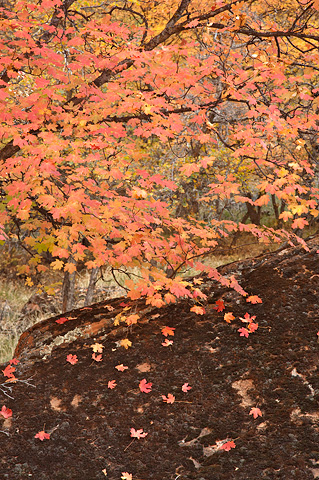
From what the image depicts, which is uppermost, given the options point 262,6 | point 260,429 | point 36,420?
point 262,6

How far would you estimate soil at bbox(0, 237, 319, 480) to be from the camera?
290 centimetres

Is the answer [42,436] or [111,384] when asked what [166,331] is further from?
[42,436]

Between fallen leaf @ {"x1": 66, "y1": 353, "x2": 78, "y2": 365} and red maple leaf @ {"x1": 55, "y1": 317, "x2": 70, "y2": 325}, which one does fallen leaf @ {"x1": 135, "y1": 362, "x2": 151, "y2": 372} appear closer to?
fallen leaf @ {"x1": 66, "y1": 353, "x2": 78, "y2": 365}

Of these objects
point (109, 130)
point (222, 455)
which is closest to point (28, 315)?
point (109, 130)

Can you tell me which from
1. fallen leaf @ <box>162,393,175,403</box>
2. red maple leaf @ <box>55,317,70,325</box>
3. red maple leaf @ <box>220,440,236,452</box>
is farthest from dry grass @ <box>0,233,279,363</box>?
red maple leaf @ <box>220,440,236,452</box>

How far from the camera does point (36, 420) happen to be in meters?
3.28

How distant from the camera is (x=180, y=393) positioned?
3.36 metres

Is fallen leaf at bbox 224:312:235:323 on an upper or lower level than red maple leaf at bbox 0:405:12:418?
upper

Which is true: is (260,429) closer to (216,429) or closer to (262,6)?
(216,429)

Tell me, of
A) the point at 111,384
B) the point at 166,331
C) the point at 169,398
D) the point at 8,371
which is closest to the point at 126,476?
the point at 169,398

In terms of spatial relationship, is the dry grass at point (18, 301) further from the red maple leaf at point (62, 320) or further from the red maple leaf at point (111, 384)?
the red maple leaf at point (111, 384)

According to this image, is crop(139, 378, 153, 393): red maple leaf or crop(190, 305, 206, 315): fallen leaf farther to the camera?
crop(190, 305, 206, 315): fallen leaf

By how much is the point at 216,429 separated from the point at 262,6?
10.1 meters

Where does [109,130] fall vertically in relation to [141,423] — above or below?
above
